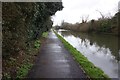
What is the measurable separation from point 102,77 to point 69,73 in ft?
4.57

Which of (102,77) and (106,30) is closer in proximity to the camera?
(102,77)

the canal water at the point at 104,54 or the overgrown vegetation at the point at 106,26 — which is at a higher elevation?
the overgrown vegetation at the point at 106,26

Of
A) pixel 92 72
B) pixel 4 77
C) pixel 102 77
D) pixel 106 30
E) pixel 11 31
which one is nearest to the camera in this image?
pixel 4 77

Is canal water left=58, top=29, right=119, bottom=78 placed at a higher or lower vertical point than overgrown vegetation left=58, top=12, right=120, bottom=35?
lower

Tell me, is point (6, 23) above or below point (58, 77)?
above

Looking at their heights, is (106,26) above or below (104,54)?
above

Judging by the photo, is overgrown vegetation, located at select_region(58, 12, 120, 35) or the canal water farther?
overgrown vegetation, located at select_region(58, 12, 120, 35)

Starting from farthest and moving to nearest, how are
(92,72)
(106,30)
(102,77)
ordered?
(106,30) < (92,72) < (102,77)

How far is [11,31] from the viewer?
8555 millimetres

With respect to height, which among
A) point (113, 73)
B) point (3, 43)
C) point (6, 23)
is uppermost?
→ point (6, 23)

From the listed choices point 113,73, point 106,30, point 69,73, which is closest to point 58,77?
point 69,73

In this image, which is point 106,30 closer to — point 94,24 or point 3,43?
point 94,24

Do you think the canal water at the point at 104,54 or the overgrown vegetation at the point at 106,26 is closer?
the canal water at the point at 104,54

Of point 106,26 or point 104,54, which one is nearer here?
point 104,54
